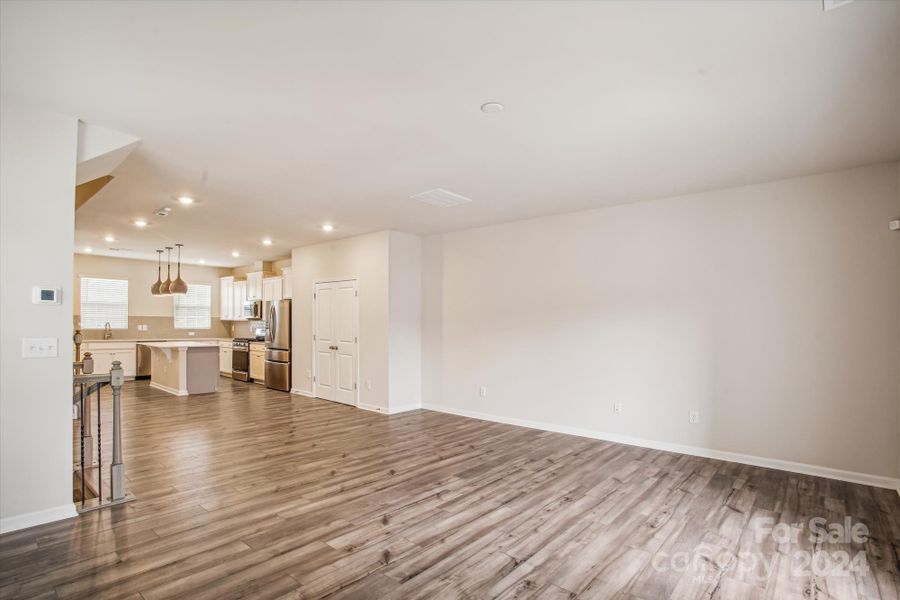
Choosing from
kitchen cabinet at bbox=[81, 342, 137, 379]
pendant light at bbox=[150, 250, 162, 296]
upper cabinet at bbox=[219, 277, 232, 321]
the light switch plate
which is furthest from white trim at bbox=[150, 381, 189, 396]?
the light switch plate

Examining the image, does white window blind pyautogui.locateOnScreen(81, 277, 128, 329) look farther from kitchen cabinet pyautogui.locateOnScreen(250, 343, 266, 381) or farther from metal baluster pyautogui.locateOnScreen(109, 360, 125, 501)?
metal baluster pyautogui.locateOnScreen(109, 360, 125, 501)

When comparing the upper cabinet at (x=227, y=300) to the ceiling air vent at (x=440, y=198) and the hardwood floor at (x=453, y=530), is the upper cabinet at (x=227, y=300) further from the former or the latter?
the ceiling air vent at (x=440, y=198)

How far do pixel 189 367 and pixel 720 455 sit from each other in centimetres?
831

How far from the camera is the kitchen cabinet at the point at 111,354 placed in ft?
31.0

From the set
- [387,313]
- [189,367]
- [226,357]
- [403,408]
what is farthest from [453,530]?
[226,357]

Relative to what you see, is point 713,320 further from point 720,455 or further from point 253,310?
point 253,310

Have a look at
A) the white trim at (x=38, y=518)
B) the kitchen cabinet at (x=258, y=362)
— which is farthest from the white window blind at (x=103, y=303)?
the white trim at (x=38, y=518)

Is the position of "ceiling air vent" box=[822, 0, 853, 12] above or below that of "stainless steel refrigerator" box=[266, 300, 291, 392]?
above

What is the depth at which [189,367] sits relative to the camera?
8.24 m

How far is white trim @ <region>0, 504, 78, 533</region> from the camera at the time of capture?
2791 mm

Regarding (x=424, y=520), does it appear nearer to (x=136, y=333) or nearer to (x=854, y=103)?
(x=854, y=103)

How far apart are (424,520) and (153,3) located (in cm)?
320

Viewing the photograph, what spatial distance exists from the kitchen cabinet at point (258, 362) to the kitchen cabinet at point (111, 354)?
244 centimetres

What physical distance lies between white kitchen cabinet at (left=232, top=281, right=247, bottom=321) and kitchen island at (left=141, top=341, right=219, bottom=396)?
2.29 m
